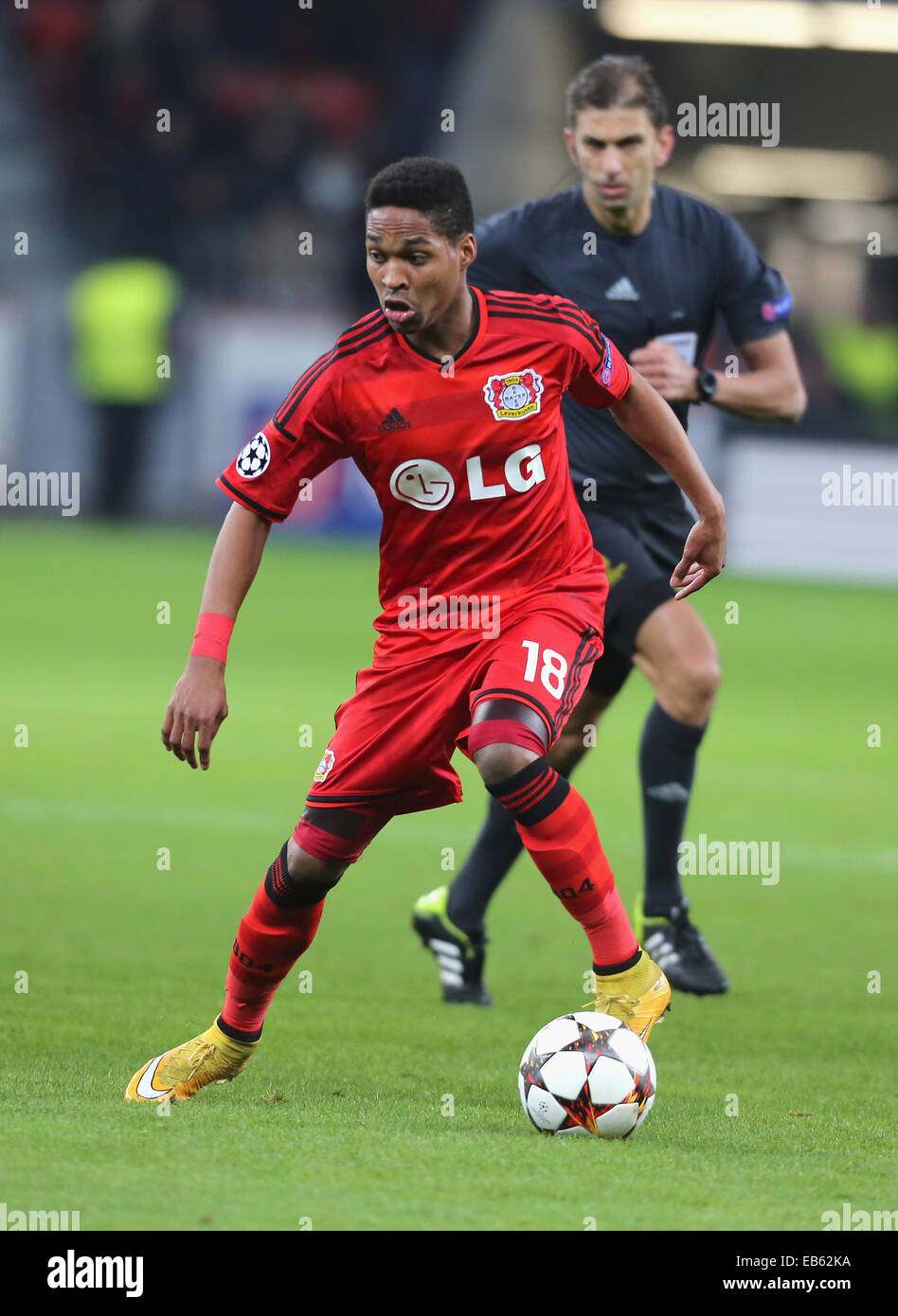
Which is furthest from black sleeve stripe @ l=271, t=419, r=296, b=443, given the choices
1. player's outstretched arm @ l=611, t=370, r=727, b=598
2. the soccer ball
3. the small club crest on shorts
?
the soccer ball

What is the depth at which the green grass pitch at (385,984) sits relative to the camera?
11.6ft

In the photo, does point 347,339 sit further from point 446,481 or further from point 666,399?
point 666,399

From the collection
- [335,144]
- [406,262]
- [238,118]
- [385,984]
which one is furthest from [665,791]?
[238,118]

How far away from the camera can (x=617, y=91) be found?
19.7ft

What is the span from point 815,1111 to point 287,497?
1771 mm

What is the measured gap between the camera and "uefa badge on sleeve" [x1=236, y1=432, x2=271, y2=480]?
4.36 m

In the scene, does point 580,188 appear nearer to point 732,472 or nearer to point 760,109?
point 732,472

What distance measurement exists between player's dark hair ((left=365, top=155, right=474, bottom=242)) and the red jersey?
263mm

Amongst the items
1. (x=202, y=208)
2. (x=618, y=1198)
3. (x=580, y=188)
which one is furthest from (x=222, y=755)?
(x=202, y=208)

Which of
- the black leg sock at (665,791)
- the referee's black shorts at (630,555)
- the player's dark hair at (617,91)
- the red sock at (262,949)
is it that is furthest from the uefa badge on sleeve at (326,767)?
the player's dark hair at (617,91)

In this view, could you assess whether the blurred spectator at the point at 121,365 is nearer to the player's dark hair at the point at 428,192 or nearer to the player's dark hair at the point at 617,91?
the player's dark hair at the point at 617,91

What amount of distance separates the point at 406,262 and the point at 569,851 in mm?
1284

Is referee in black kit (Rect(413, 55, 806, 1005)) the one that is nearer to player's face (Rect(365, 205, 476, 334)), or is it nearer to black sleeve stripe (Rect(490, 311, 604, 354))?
black sleeve stripe (Rect(490, 311, 604, 354))

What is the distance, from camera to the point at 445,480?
176 inches
